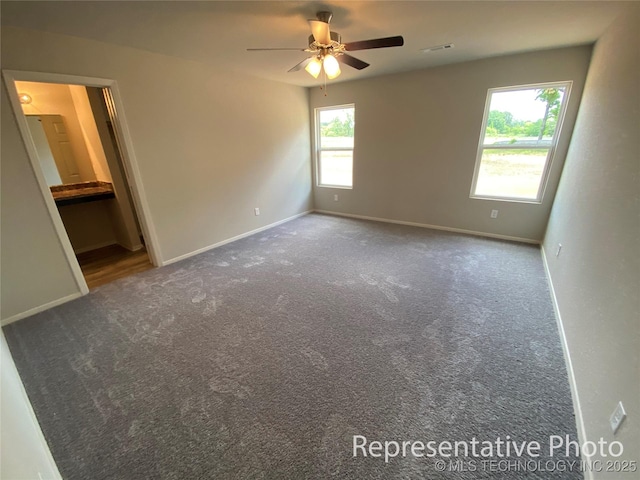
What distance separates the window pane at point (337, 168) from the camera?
16.3 ft

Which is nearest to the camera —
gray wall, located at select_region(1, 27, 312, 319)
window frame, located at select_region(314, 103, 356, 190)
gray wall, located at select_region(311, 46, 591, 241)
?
gray wall, located at select_region(1, 27, 312, 319)

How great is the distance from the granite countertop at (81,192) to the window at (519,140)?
217 inches

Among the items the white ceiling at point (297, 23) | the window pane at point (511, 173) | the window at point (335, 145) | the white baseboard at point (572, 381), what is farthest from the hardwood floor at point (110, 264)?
the window pane at point (511, 173)

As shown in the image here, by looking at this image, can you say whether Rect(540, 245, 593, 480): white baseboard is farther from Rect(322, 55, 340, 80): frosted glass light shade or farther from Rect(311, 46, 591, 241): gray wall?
Rect(322, 55, 340, 80): frosted glass light shade

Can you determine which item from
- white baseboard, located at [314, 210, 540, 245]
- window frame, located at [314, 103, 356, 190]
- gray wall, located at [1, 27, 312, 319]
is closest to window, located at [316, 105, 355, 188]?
window frame, located at [314, 103, 356, 190]

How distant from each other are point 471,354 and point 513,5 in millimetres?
2632

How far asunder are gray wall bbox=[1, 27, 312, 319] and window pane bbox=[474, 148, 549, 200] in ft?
A: 10.2

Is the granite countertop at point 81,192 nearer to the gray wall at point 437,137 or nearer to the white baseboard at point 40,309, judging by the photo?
the white baseboard at point 40,309

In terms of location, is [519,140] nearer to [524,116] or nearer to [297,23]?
[524,116]

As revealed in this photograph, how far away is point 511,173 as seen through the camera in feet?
11.9

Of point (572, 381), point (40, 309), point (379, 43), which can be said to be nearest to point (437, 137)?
point (379, 43)

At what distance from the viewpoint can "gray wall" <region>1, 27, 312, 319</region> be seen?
2232 millimetres

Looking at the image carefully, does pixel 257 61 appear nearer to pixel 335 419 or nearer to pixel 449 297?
pixel 449 297

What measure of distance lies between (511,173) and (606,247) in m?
2.55
